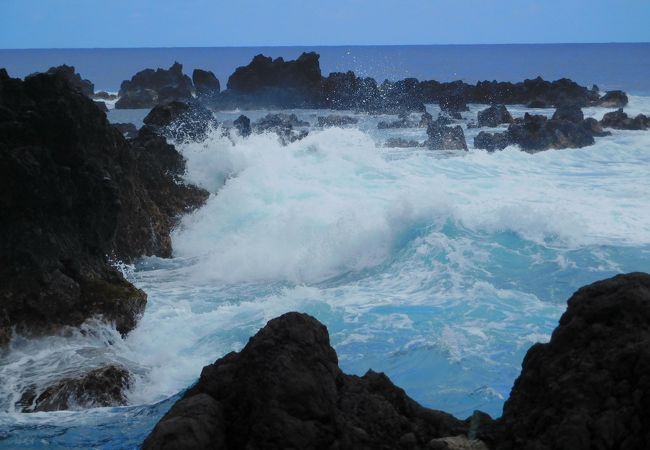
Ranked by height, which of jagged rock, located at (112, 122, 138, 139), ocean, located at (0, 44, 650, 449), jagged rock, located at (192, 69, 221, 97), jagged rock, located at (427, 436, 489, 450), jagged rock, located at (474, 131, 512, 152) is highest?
jagged rock, located at (192, 69, 221, 97)

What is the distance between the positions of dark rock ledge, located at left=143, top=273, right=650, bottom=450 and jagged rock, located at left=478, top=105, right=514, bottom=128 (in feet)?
108

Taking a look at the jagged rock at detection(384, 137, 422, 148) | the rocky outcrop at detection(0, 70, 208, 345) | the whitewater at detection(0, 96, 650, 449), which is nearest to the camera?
the whitewater at detection(0, 96, 650, 449)

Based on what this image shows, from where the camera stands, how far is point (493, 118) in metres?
36.1

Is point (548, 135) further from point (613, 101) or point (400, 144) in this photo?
point (613, 101)

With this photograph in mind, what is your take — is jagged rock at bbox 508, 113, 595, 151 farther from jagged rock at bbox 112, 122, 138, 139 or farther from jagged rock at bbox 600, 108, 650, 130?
jagged rock at bbox 112, 122, 138, 139

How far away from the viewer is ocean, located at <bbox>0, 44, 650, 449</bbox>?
769 centimetres

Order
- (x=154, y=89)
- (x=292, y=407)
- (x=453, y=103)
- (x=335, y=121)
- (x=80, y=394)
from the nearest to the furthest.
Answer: (x=292, y=407) → (x=80, y=394) → (x=335, y=121) → (x=453, y=103) → (x=154, y=89)

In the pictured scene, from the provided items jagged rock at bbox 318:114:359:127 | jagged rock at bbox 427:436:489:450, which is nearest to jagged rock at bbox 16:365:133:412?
jagged rock at bbox 427:436:489:450

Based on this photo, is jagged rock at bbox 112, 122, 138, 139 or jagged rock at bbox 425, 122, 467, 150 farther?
jagged rock at bbox 112, 122, 138, 139

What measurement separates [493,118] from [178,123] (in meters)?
20.8

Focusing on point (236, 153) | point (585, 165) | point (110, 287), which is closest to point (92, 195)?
point (110, 287)

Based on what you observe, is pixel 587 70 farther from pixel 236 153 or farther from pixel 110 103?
pixel 236 153

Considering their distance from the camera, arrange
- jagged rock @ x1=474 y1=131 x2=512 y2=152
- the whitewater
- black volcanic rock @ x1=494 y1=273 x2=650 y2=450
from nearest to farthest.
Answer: black volcanic rock @ x1=494 y1=273 x2=650 y2=450 < the whitewater < jagged rock @ x1=474 y1=131 x2=512 y2=152

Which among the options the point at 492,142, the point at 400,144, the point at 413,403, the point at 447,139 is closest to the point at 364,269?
the point at 413,403
